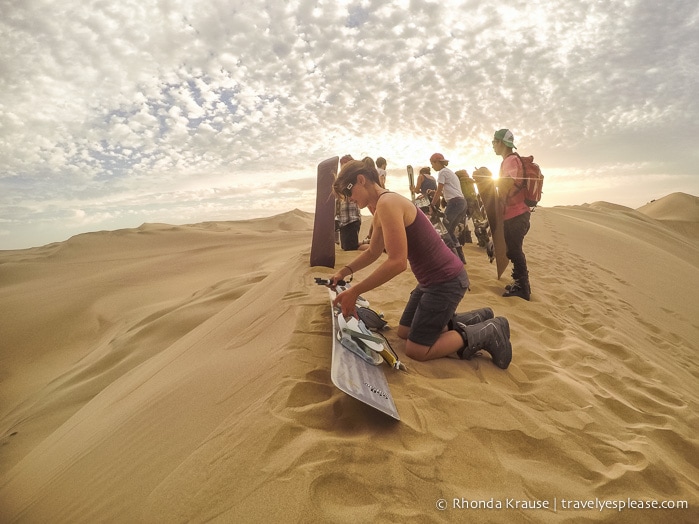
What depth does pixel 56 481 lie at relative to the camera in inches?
79.8

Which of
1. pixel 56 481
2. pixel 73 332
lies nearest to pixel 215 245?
pixel 73 332

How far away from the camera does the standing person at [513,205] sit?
438 centimetres

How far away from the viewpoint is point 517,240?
454 centimetres

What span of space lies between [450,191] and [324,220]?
2.30 metres

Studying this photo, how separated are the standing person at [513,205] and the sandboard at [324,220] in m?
2.64

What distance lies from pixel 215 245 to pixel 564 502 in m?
16.5

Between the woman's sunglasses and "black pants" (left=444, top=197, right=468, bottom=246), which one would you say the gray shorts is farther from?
"black pants" (left=444, top=197, right=468, bottom=246)

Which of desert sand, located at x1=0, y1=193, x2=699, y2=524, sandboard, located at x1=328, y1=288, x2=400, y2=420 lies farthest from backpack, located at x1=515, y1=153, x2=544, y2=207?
sandboard, located at x1=328, y1=288, x2=400, y2=420

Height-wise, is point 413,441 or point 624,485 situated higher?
point 413,441

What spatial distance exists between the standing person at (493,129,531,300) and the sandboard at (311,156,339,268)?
264 centimetres

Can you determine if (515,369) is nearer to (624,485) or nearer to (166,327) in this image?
(624,485)

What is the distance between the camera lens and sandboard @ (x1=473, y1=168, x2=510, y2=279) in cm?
498

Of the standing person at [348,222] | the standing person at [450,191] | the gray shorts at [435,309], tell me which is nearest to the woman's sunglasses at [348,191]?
the gray shorts at [435,309]

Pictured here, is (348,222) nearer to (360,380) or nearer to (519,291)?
(519,291)
